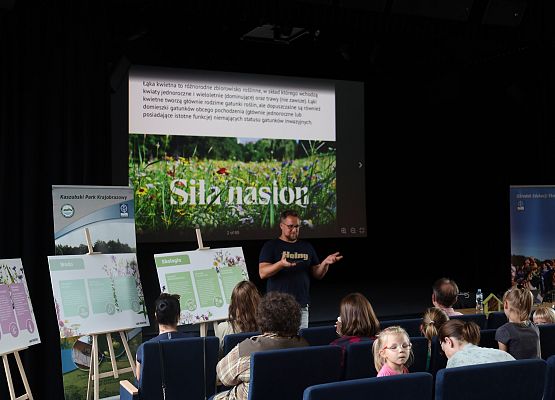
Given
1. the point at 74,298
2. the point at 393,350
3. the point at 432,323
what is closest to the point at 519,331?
the point at 432,323

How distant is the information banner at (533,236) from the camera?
7789 mm

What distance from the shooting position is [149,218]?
750cm

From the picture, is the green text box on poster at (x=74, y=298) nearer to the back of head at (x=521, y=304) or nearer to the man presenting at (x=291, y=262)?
the man presenting at (x=291, y=262)

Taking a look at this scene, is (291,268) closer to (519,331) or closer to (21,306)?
(21,306)

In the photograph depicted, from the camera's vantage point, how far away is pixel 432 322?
4145 millimetres

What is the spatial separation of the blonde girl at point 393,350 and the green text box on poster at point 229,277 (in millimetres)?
2905

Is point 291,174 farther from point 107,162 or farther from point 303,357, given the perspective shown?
point 303,357

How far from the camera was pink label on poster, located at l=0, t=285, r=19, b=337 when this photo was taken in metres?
4.76

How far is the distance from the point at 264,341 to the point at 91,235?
2413mm

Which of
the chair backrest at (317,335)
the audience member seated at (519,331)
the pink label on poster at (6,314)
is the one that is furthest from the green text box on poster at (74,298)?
the audience member seated at (519,331)

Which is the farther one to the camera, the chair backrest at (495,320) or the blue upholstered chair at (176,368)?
the chair backrest at (495,320)

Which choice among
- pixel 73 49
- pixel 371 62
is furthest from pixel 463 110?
pixel 73 49

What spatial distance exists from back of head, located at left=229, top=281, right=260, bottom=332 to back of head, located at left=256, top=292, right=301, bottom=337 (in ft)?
3.06

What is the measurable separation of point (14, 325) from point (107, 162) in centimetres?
206
